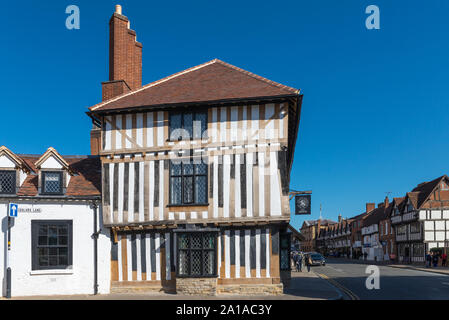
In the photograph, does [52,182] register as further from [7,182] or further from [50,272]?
[50,272]

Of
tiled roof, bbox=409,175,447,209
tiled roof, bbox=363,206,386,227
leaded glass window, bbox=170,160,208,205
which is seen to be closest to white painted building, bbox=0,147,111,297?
leaded glass window, bbox=170,160,208,205

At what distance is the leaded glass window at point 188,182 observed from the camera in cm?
1627

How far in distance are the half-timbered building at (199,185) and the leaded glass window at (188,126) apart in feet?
0.12

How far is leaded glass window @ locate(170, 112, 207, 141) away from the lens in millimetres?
16484

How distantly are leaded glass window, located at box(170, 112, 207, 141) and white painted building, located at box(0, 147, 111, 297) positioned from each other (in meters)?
3.78

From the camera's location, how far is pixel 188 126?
54.5 feet

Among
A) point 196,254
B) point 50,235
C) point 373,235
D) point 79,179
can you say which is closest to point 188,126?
point 196,254

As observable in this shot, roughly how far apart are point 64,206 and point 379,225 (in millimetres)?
55726

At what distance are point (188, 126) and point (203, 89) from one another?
5.41ft

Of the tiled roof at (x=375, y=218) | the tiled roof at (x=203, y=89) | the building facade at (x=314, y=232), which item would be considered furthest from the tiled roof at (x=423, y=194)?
the building facade at (x=314, y=232)

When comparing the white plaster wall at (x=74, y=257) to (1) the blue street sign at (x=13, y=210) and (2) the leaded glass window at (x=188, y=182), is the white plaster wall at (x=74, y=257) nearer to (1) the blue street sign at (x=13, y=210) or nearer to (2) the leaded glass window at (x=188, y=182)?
(1) the blue street sign at (x=13, y=210)

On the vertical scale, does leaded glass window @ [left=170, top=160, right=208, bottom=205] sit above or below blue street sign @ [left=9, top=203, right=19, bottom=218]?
above

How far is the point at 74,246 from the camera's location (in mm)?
16453

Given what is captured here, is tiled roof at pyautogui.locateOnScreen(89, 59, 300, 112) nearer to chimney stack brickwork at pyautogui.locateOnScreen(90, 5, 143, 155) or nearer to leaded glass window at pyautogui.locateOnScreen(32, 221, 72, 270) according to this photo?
chimney stack brickwork at pyautogui.locateOnScreen(90, 5, 143, 155)
